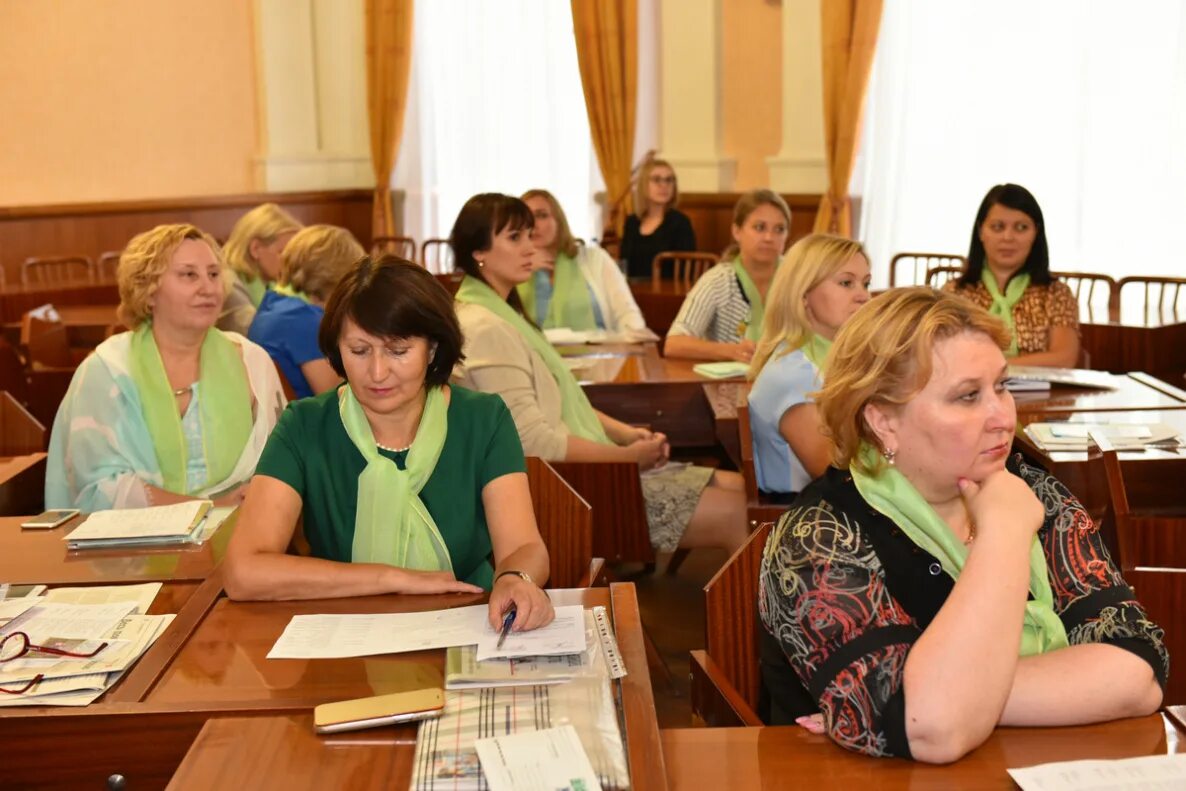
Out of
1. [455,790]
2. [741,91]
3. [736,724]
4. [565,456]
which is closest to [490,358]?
[565,456]

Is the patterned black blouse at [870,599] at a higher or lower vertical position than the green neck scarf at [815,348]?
lower

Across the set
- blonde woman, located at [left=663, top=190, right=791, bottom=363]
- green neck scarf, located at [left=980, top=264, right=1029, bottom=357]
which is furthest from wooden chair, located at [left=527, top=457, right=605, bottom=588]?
green neck scarf, located at [left=980, top=264, right=1029, bottom=357]

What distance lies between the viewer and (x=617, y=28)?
9.26 meters

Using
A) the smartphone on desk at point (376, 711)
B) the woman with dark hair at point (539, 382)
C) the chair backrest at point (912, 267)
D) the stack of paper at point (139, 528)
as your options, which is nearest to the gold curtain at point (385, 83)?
the chair backrest at point (912, 267)

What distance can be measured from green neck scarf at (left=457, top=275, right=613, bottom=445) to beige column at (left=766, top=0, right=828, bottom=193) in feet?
16.3

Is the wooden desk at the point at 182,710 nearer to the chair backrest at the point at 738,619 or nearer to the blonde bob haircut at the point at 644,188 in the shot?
the chair backrest at the point at 738,619

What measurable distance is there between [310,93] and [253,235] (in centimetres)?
452

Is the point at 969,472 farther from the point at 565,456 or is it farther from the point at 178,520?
the point at 565,456

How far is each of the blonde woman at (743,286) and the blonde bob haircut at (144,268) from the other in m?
2.14

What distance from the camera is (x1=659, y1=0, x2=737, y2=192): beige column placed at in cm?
A: 897

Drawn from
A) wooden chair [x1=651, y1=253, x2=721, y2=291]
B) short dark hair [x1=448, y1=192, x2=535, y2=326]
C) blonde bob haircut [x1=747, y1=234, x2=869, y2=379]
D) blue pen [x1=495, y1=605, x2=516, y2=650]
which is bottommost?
blue pen [x1=495, y1=605, x2=516, y2=650]

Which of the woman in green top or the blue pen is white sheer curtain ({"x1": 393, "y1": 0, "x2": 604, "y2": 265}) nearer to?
the woman in green top

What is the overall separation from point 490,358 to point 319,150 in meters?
6.75

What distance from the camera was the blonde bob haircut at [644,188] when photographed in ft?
27.3
